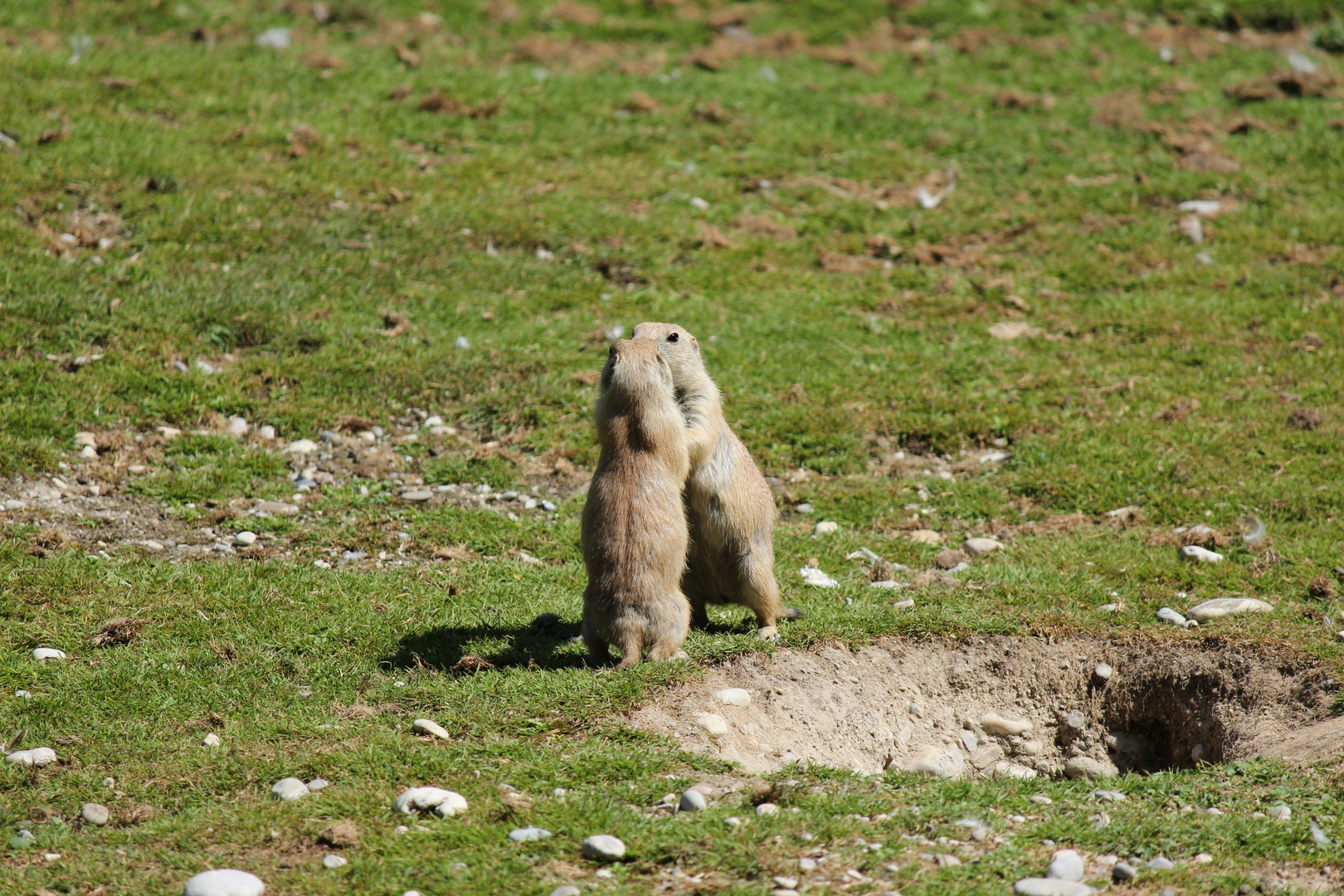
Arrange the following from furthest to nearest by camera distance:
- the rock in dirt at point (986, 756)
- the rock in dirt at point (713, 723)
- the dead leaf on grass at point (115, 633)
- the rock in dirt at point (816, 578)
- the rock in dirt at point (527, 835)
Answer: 1. the rock in dirt at point (816, 578)
2. the rock in dirt at point (986, 756)
3. the dead leaf on grass at point (115, 633)
4. the rock in dirt at point (713, 723)
5. the rock in dirt at point (527, 835)

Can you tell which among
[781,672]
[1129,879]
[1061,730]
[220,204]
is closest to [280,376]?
[220,204]

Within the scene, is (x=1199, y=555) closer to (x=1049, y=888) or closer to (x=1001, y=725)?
(x=1001, y=725)

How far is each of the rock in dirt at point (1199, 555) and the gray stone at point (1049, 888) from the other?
4691 mm

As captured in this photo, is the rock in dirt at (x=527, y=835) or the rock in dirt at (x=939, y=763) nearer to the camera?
the rock in dirt at (x=527, y=835)

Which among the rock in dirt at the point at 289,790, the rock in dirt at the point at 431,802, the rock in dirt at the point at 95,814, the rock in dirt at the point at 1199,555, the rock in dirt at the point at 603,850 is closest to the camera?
the rock in dirt at the point at 603,850

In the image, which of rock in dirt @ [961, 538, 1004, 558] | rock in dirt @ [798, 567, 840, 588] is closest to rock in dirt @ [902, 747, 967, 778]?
rock in dirt @ [798, 567, 840, 588]

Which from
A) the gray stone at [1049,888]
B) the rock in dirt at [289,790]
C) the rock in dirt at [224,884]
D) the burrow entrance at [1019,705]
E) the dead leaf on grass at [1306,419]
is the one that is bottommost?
the burrow entrance at [1019,705]

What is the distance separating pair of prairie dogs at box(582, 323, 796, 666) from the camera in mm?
6789

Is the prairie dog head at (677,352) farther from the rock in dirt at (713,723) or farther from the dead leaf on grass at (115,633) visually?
the dead leaf on grass at (115,633)

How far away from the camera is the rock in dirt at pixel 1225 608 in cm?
813

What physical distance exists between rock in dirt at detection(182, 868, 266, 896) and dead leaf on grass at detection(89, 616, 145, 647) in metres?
2.94

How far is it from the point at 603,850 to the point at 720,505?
9.15 ft

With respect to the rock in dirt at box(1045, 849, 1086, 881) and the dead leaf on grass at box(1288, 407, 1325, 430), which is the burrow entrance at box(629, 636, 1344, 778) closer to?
the rock in dirt at box(1045, 849, 1086, 881)

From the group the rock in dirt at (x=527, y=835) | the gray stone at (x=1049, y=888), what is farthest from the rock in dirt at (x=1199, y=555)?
the rock in dirt at (x=527, y=835)
